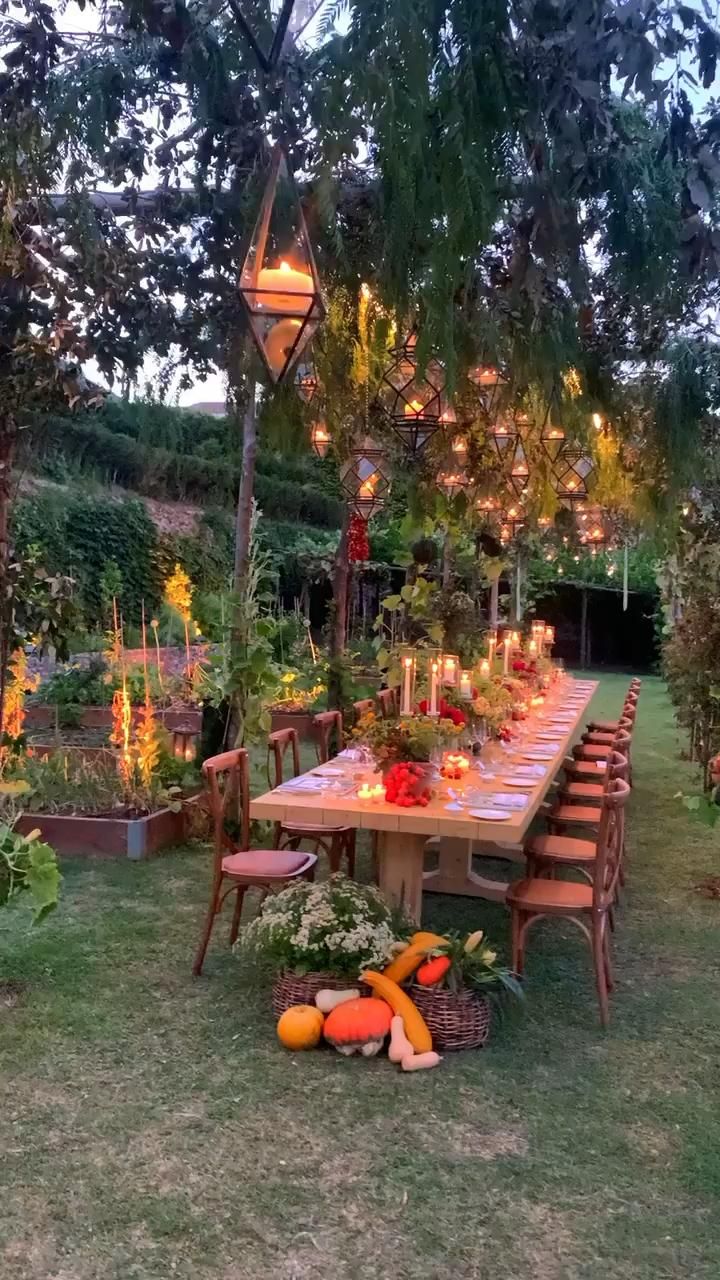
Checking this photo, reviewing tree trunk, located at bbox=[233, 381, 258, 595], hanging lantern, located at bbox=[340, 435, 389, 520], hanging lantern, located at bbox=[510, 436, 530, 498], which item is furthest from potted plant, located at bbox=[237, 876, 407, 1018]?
hanging lantern, located at bbox=[510, 436, 530, 498]

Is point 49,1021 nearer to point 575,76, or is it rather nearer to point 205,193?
point 205,193

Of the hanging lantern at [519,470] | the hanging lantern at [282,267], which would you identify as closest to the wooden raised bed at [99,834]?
the hanging lantern at [519,470]

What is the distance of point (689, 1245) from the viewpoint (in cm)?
246

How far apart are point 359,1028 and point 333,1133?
0.50 metres

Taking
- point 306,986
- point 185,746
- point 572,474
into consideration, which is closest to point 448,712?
point 306,986

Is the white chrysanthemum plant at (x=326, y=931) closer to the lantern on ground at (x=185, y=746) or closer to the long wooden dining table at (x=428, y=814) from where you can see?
the long wooden dining table at (x=428, y=814)

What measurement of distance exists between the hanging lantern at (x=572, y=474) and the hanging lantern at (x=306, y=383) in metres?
2.74

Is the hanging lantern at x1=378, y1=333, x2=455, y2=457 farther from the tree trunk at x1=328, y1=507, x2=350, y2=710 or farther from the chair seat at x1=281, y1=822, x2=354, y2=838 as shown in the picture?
the tree trunk at x1=328, y1=507, x2=350, y2=710

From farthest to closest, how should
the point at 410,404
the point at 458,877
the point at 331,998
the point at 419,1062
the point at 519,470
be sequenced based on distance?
the point at 519,470 < the point at 458,877 < the point at 410,404 < the point at 331,998 < the point at 419,1062

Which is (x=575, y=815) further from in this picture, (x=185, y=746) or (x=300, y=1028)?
(x=185, y=746)

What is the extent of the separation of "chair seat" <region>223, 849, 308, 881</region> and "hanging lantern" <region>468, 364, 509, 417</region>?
6.33ft

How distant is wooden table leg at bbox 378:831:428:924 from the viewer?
4.29 m

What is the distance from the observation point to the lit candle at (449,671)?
5.03 meters

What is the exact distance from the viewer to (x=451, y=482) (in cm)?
674
